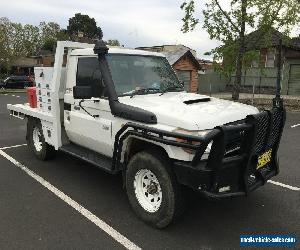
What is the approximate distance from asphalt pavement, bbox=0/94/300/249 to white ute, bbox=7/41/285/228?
36cm

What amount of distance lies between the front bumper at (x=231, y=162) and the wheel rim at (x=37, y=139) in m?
4.39

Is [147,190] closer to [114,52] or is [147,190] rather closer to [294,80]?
[114,52]

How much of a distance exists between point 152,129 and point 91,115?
5.52 feet

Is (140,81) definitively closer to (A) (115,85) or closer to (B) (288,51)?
(A) (115,85)

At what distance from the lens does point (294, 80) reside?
28844 mm

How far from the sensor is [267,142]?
14.6 feet

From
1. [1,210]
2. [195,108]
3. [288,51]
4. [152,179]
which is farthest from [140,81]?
[288,51]

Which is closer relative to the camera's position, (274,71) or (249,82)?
(274,71)

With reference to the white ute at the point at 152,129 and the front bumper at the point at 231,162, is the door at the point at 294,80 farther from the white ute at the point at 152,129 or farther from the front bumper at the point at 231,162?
the front bumper at the point at 231,162

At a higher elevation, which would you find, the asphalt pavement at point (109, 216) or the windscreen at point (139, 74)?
the windscreen at point (139, 74)

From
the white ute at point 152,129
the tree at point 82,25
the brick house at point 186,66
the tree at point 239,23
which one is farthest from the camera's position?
the tree at point 82,25

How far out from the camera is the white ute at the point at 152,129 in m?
3.89

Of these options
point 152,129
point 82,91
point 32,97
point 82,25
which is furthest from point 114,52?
point 82,25

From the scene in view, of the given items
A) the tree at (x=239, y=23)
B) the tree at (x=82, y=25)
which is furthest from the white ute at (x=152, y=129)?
the tree at (x=82, y=25)
